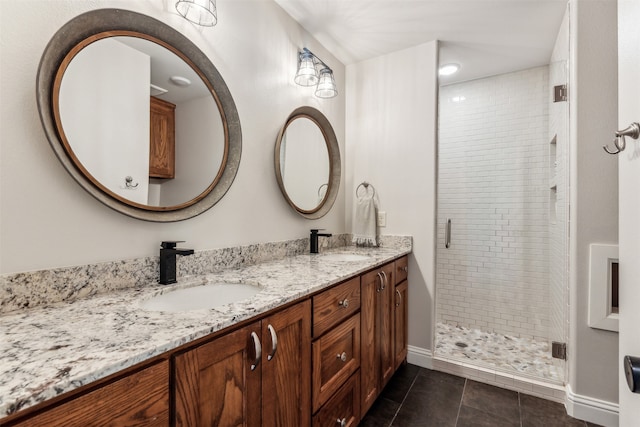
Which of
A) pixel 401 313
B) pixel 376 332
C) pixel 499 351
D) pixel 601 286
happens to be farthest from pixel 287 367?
pixel 499 351

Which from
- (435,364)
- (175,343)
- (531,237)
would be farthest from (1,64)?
(531,237)

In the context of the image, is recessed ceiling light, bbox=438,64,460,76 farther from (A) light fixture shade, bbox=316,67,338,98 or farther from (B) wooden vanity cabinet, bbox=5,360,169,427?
(B) wooden vanity cabinet, bbox=5,360,169,427

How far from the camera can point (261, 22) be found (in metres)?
1.73

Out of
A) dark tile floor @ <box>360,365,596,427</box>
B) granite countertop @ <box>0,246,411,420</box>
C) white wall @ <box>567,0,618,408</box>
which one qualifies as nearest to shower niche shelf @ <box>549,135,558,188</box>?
white wall @ <box>567,0,618,408</box>

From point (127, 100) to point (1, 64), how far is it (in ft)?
1.09

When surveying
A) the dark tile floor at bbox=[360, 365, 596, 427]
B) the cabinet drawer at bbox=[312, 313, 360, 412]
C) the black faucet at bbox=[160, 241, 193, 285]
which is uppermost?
the black faucet at bbox=[160, 241, 193, 285]

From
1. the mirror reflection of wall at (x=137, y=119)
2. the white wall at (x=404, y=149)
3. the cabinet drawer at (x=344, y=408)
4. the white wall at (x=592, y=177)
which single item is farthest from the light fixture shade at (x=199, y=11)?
the white wall at (x=592, y=177)

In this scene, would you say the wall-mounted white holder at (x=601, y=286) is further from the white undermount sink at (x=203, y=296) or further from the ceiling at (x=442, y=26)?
the white undermount sink at (x=203, y=296)

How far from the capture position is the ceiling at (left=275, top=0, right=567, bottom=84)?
189 centimetres

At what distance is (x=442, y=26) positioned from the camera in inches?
82.9

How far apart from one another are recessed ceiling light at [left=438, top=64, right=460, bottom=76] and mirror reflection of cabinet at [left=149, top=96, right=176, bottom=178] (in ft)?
8.12

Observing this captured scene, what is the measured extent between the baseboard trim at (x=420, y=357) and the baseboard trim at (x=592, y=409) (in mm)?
800

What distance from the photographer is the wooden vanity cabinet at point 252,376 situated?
2.29 feet

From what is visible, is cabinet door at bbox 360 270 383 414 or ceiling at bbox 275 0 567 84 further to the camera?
ceiling at bbox 275 0 567 84
